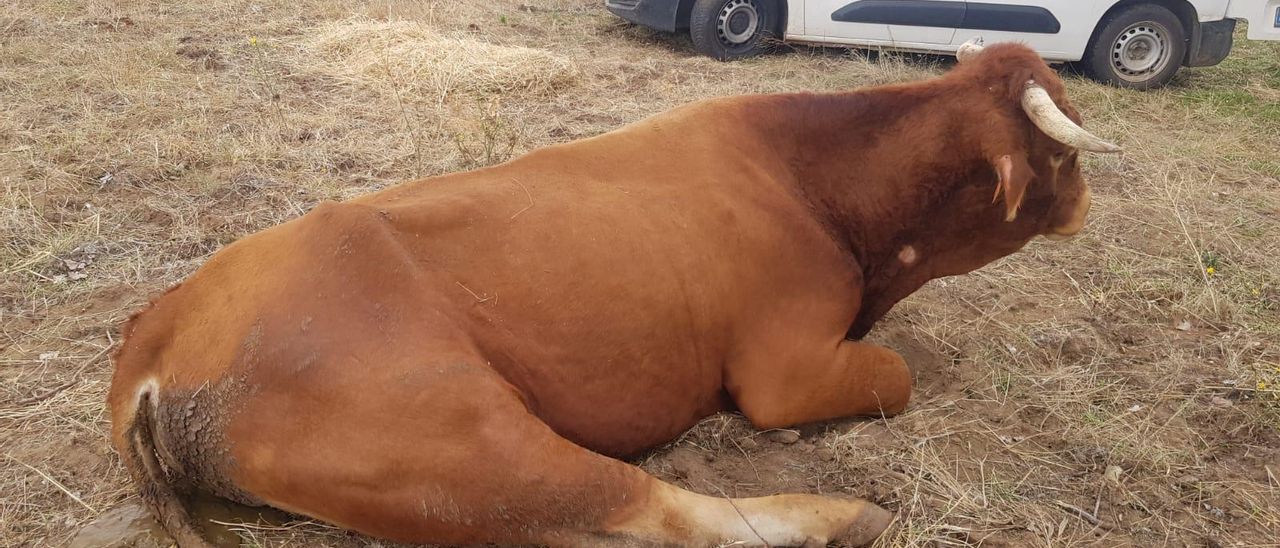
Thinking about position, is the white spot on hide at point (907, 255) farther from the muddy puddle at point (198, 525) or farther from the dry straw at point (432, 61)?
the dry straw at point (432, 61)

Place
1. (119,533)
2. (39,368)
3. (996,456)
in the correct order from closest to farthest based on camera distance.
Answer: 1. (119,533)
2. (996,456)
3. (39,368)

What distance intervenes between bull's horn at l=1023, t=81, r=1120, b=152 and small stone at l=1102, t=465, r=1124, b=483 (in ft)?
3.97

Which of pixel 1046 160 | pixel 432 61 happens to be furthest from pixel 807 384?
pixel 432 61

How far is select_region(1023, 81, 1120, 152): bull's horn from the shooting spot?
3.18 m

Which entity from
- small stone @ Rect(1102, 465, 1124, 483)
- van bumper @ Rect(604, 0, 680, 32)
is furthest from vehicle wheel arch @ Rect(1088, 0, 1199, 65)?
small stone @ Rect(1102, 465, 1124, 483)

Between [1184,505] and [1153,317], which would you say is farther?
[1153,317]

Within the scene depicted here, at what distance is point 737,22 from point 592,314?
7261 millimetres

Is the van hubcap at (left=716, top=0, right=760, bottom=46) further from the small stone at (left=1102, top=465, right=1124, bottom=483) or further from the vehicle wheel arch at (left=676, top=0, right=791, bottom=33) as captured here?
the small stone at (left=1102, top=465, right=1124, bottom=483)

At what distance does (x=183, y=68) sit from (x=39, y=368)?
4.97 m

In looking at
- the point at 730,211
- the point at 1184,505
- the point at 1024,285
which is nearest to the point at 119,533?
the point at 730,211

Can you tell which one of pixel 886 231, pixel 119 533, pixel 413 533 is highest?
pixel 886 231

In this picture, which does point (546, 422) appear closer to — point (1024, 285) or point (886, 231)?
point (886, 231)

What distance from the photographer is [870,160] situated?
3732 millimetres

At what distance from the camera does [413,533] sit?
2637 millimetres
